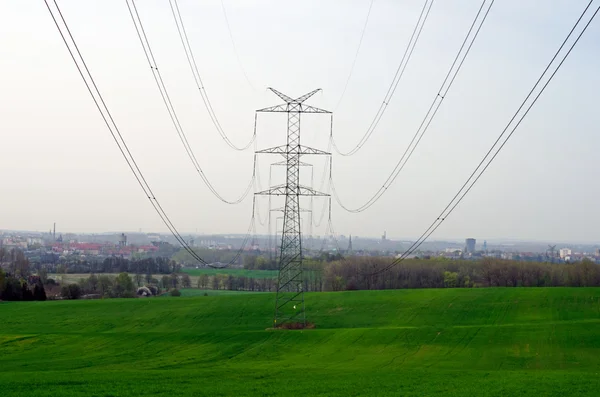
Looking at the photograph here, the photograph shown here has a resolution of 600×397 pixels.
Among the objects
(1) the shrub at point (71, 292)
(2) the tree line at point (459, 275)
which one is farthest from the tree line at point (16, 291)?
(2) the tree line at point (459, 275)

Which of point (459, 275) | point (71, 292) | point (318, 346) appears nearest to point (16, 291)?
point (71, 292)

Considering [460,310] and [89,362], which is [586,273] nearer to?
[460,310]

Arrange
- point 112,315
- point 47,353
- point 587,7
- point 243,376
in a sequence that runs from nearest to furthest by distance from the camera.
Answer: point 587,7 → point 243,376 → point 47,353 → point 112,315

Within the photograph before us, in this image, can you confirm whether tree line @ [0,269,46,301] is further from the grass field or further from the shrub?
the grass field

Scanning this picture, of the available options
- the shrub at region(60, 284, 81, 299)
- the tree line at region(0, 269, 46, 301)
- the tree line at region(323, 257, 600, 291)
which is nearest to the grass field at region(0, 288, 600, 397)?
the tree line at region(0, 269, 46, 301)

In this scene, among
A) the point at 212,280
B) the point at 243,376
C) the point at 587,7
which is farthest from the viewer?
the point at 212,280

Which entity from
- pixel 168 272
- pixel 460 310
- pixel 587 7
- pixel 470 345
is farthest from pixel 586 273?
pixel 587 7

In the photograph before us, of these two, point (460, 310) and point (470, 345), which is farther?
point (460, 310)

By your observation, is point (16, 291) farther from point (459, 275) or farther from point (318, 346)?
point (459, 275)
